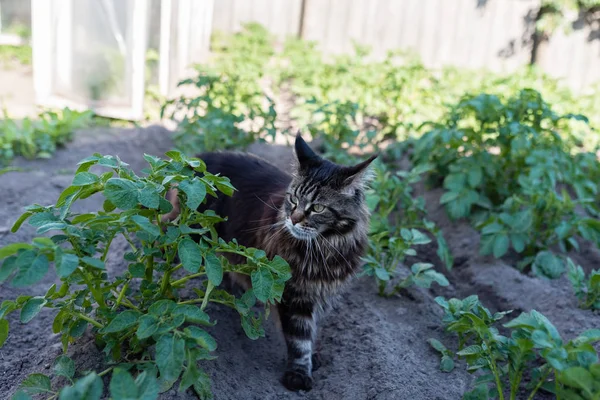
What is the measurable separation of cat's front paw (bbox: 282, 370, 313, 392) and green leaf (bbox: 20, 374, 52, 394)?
1107 mm

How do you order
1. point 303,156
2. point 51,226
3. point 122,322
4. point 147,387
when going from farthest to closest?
1. point 303,156
2. point 122,322
3. point 51,226
4. point 147,387

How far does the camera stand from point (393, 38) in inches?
433

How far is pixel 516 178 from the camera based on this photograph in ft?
14.6

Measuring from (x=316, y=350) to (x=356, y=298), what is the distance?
46 centimetres

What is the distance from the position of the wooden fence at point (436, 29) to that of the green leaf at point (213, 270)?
29.9 ft

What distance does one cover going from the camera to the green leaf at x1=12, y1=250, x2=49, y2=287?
169 cm

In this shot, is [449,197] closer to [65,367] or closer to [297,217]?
[297,217]

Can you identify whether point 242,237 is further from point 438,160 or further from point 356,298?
point 438,160

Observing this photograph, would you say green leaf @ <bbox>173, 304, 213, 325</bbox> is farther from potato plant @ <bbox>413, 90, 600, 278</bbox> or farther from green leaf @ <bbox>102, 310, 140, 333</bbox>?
potato plant @ <bbox>413, 90, 600, 278</bbox>

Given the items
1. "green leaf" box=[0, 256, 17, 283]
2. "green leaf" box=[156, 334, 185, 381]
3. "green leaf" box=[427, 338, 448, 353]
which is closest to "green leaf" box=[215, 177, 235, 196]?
"green leaf" box=[156, 334, 185, 381]

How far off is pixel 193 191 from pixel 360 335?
56.5 inches

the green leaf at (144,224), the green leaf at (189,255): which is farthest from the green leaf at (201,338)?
the green leaf at (144,224)

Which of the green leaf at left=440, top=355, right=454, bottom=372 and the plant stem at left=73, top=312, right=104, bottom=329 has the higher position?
the plant stem at left=73, top=312, right=104, bottom=329

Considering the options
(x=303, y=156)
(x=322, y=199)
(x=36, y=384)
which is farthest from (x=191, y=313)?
(x=303, y=156)
